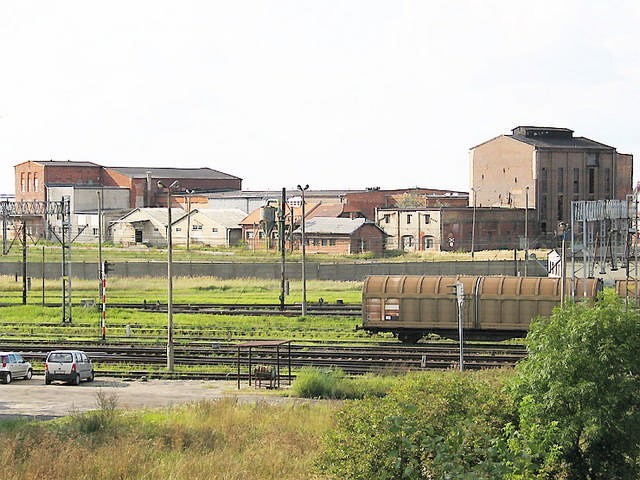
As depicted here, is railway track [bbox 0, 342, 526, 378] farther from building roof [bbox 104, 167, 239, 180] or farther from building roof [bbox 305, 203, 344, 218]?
building roof [bbox 104, 167, 239, 180]

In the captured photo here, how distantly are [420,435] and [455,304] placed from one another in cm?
2465

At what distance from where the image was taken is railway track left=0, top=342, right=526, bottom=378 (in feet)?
111

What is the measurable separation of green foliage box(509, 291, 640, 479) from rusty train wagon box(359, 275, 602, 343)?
20824mm

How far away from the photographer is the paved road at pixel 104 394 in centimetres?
2805

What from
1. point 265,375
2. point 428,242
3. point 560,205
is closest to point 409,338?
point 265,375

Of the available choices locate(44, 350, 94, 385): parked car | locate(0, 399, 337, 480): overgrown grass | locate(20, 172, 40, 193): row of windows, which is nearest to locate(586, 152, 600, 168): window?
locate(20, 172, 40, 193): row of windows

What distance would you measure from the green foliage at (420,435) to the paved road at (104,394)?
10746 millimetres

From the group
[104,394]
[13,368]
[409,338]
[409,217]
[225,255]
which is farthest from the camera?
[409,217]

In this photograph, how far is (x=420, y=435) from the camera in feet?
50.5

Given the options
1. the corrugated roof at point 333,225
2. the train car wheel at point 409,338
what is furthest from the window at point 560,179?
the train car wheel at point 409,338

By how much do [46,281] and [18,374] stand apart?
37.0 metres

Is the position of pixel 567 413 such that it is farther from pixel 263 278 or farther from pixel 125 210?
pixel 125 210

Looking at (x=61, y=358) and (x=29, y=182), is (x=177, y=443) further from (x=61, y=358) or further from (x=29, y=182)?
(x=29, y=182)

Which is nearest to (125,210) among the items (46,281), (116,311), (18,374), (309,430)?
(46,281)
